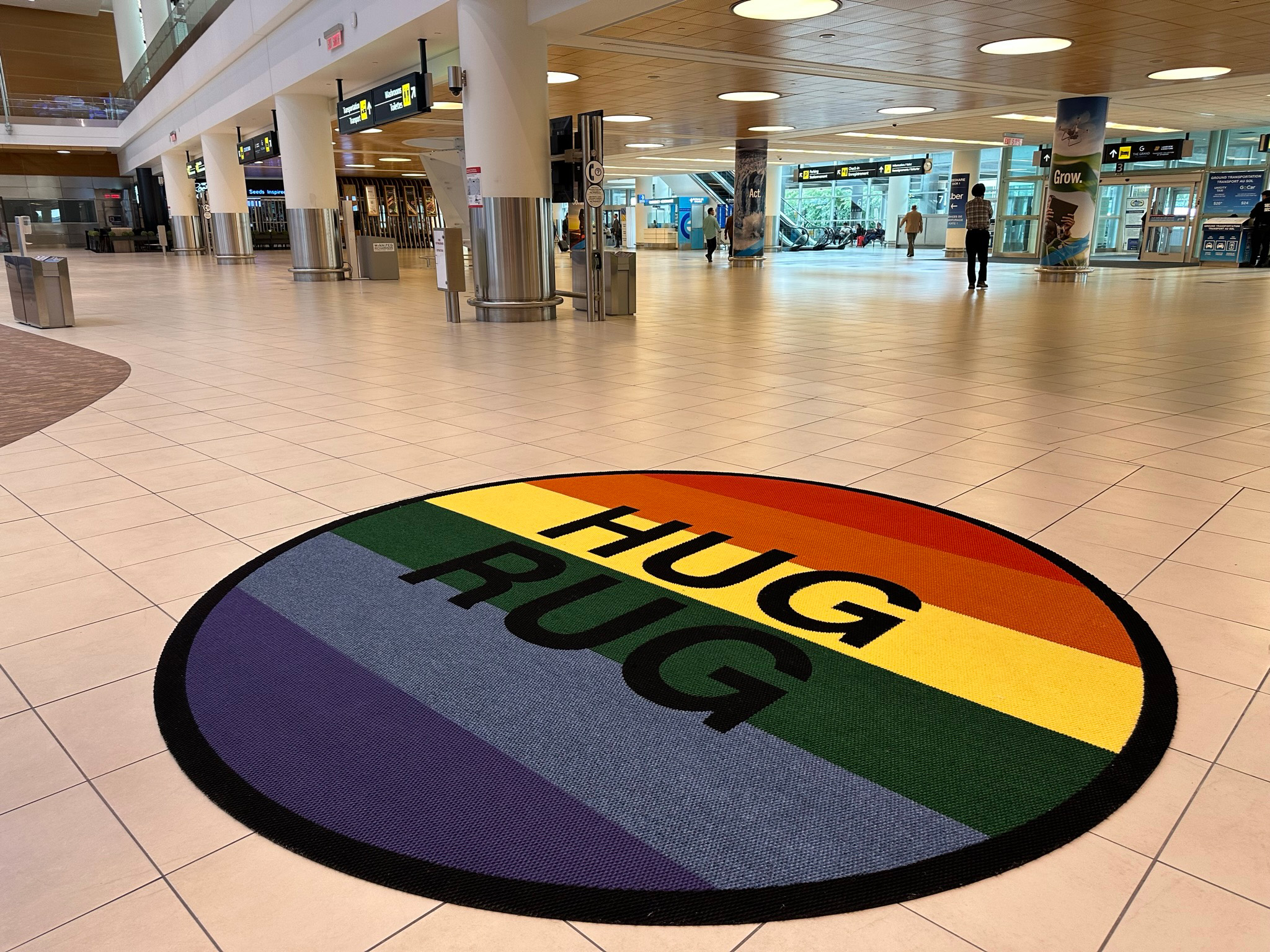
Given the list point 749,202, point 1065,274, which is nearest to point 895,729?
point 1065,274

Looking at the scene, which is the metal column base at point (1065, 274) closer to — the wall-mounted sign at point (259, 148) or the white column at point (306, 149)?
the white column at point (306, 149)

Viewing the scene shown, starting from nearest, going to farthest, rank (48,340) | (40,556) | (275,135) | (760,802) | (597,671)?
(760,802)
(597,671)
(40,556)
(48,340)
(275,135)

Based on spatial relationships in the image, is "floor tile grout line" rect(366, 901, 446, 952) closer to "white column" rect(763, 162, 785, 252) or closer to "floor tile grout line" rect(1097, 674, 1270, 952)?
"floor tile grout line" rect(1097, 674, 1270, 952)

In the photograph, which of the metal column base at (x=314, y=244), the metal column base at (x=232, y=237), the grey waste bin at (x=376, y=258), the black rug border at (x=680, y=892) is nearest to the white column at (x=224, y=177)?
the metal column base at (x=232, y=237)

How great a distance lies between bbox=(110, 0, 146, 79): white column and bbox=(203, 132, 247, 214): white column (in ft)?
54.3

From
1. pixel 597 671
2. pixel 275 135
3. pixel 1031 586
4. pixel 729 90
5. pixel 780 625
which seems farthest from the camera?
pixel 275 135

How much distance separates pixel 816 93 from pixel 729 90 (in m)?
1.65

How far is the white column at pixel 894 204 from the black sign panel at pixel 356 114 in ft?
86.1

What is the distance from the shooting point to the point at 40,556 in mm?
3178

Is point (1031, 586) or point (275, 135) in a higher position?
point (275, 135)

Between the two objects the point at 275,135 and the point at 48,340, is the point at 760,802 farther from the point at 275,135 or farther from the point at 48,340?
the point at 275,135

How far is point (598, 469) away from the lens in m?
4.14

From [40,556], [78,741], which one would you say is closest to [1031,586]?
[78,741]

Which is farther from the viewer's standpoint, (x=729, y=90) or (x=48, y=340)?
(x=729, y=90)
